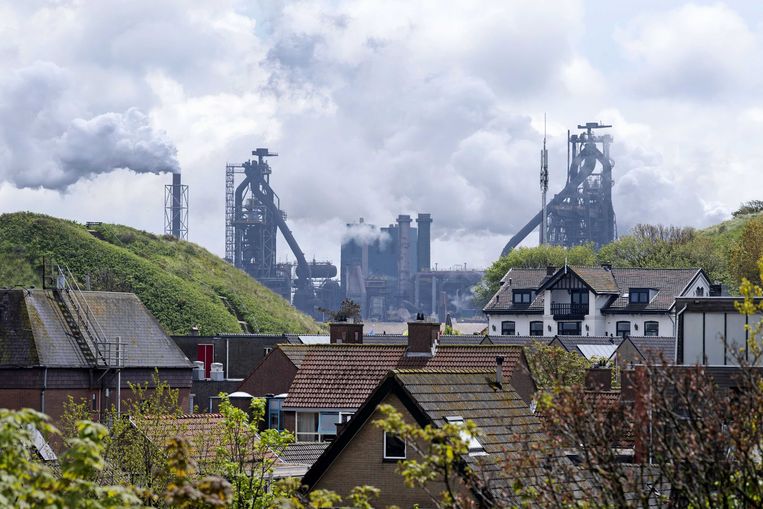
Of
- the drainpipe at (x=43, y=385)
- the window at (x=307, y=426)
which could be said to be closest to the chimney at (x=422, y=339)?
the window at (x=307, y=426)

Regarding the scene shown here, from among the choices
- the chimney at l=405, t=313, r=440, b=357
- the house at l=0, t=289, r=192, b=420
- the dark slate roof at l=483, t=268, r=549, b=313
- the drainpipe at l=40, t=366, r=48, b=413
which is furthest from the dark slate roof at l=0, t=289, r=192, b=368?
the dark slate roof at l=483, t=268, r=549, b=313

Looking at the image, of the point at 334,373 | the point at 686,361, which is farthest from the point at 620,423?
the point at 334,373

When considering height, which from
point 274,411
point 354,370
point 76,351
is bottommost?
point 274,411

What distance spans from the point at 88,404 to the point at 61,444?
23.6 feet

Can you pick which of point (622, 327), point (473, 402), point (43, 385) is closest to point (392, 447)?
point (473, 402)

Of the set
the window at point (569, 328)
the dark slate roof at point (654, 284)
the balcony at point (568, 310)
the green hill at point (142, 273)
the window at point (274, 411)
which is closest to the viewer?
the window at point (274, 411)

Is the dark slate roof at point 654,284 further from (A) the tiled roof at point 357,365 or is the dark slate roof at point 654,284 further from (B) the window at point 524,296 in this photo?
(A) the tiled roof at point 357,365

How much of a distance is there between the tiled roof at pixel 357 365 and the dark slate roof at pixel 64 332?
15.6 m

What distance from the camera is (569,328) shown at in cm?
12369

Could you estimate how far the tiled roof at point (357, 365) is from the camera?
→ 48.7 m

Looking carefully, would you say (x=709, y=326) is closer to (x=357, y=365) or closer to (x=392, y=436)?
(x=357, y=365)

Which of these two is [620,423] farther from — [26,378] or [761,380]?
[26,378]

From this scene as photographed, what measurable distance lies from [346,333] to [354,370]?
344 inches

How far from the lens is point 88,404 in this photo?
62625mm
